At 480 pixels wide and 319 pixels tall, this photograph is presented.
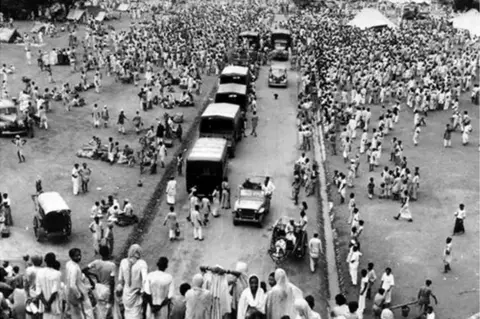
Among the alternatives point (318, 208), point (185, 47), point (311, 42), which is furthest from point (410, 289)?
point (311, 42)

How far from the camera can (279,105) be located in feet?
130

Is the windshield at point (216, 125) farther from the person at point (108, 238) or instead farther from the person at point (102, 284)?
the person at point (102, 284)

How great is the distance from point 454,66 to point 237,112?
810 inches

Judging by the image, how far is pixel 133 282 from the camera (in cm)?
1162

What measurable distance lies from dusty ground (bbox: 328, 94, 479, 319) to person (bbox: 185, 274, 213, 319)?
733cm

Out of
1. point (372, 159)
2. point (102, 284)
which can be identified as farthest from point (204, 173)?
point (102, 284)

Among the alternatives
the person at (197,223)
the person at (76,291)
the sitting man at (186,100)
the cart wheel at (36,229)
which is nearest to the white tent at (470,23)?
the sitting man at (186,100)

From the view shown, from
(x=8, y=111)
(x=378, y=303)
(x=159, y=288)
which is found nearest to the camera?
(x=159, y=288)

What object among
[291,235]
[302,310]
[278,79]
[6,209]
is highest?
[302,310]

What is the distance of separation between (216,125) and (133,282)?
18.1 m

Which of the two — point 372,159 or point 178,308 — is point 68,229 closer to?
point 178,308

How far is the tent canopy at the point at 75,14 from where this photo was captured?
68.0 metres

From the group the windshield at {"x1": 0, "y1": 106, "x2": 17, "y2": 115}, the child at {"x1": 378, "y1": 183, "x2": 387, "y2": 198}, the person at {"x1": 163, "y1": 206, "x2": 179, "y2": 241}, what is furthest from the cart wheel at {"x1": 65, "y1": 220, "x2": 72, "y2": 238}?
the windshield at {"x1": 0, "y1": 106, "x2": 17, "y2": 115}

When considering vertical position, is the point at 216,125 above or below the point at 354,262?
below
